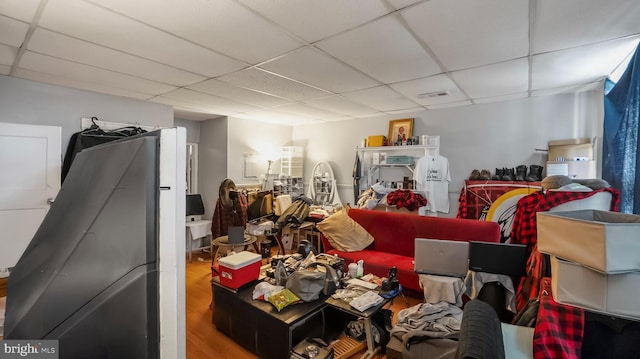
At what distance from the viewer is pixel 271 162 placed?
580 centimetres

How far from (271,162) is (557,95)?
472 centimetres

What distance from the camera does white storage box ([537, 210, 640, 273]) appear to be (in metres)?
1.19

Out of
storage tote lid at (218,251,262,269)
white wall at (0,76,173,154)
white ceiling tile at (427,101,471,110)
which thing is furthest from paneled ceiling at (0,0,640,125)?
storage tote lid at (218,251,262,269)

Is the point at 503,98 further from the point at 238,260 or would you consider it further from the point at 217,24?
the point at 238,260

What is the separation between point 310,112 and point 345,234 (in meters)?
2.26

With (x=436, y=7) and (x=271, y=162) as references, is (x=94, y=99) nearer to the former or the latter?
(x=271, y=162)

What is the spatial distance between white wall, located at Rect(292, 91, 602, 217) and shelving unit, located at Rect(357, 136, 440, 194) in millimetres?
324

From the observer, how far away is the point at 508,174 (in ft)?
12.9

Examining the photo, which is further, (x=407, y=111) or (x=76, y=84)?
(x=407, y=111)

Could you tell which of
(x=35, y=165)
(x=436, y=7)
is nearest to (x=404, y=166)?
(x=436, y=7)

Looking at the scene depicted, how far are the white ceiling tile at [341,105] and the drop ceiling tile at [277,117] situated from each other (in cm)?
91

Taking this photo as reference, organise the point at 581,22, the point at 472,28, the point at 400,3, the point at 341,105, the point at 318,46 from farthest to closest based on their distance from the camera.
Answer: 1. the point at 341,105
2. the point at 318,46
3. the point at 472,28
4. the point at 581,22
5. the point at 400,3

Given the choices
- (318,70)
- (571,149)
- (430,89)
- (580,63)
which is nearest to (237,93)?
(318,70)

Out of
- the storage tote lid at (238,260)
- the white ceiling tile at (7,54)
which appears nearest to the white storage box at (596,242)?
the storage tote lid at (238,260)
